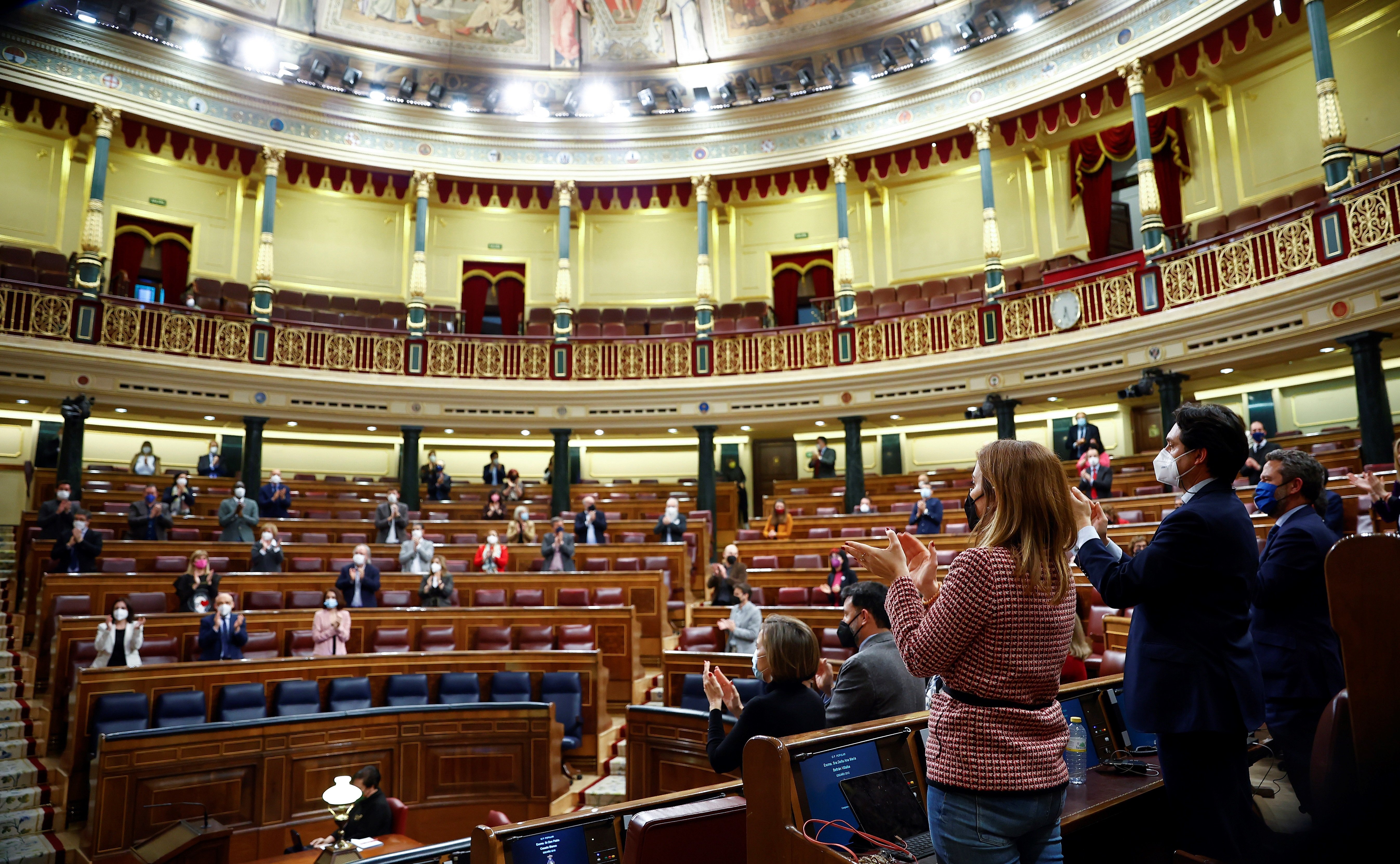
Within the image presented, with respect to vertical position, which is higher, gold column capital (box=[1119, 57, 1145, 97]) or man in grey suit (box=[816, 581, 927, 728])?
gold column capital (box=[1119, 57, 1145, 97])

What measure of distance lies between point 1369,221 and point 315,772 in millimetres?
10141

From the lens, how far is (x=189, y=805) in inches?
204

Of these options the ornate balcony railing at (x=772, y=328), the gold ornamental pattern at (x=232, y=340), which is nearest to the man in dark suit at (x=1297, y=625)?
the ornate balcony railing at (x=772, y=328)

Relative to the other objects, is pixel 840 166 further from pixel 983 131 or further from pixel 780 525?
pixel 780 525

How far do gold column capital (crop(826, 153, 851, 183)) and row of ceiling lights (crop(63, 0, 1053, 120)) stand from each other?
105 centimetres

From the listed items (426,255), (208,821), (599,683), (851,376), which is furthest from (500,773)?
(426,255)

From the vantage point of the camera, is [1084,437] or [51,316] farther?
[51,316]

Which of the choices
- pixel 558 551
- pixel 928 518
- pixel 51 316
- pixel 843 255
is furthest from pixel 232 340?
pixel 928 518

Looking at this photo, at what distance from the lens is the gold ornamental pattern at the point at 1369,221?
8.10 m

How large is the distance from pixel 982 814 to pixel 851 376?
11.5 metres

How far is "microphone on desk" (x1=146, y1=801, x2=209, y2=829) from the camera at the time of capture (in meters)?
5.11

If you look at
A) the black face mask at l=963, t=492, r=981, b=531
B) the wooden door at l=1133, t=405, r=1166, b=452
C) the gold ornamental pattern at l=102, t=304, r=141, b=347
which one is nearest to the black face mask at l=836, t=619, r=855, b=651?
the black face mask at l=963, t=492, r=981, b=531

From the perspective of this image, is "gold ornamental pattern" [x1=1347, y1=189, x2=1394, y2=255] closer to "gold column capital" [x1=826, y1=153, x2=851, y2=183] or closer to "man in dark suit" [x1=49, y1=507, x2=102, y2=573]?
"gold column capital" [x1=826, y1=153, x2=851, y2=183]

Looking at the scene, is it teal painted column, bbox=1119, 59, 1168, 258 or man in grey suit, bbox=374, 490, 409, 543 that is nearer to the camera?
man in grey suit, bbox=374, 490, 409, 543
